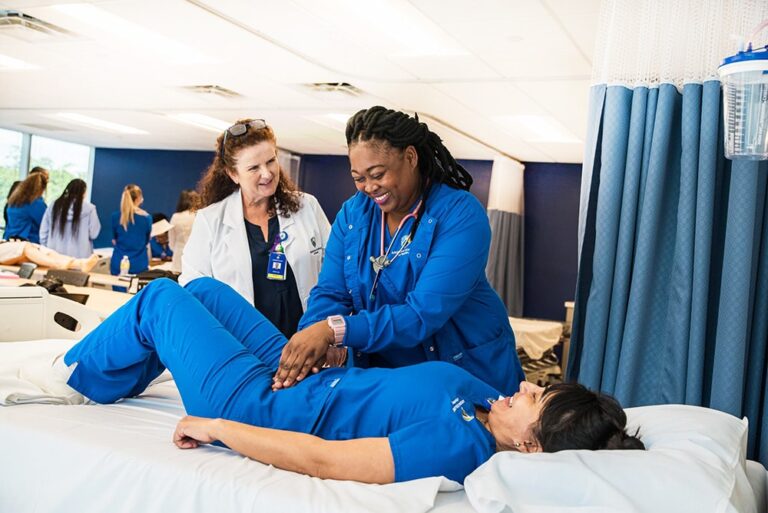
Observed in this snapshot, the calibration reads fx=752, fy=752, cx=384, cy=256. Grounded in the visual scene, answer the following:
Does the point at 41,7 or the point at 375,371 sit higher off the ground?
the point at 41,7

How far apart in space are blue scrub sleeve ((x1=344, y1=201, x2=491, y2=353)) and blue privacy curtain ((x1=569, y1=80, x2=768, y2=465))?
57 cm

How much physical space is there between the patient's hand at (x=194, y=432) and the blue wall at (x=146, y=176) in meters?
10.3

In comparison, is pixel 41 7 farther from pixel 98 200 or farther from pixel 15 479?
pixel 98 200

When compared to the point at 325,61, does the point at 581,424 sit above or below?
below

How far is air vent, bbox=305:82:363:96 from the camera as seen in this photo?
600cm

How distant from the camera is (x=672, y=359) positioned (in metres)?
2.44

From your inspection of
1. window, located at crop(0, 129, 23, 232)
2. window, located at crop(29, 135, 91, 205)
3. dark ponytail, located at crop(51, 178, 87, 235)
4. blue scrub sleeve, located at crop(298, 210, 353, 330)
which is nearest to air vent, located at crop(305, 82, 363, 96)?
dark ponytail, located at crop(51, 178, 87, 235)

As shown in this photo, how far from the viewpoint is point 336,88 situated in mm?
6082

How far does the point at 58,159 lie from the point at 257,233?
11.1 m

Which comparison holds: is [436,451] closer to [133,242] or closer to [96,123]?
[133,242]

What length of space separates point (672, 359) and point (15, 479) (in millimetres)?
1953

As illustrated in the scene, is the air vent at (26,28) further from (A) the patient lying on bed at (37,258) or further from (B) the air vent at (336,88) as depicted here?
(B) the air vent at (336,88)

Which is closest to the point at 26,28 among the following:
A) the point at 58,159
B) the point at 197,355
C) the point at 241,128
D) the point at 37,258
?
the point at 37,258

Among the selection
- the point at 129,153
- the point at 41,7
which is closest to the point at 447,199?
the point at 41,7
